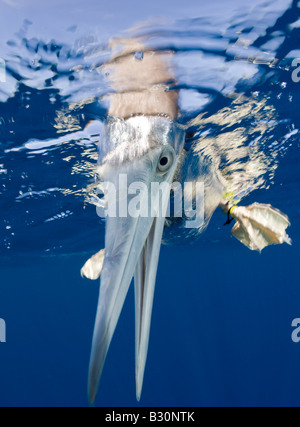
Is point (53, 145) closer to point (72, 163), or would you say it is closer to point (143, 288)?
point (72, 163)

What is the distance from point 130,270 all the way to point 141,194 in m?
0.68

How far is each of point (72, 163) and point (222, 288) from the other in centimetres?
7790

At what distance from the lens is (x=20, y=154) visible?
23.0ft

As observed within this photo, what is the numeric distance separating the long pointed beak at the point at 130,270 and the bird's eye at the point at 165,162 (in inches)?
6.8

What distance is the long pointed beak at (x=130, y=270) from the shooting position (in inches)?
80.0

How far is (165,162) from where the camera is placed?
122 inches

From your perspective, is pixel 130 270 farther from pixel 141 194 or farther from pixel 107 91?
pixel 107 91

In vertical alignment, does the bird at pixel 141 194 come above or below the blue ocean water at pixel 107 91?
below

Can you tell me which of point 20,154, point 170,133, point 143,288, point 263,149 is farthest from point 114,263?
point 263,149
